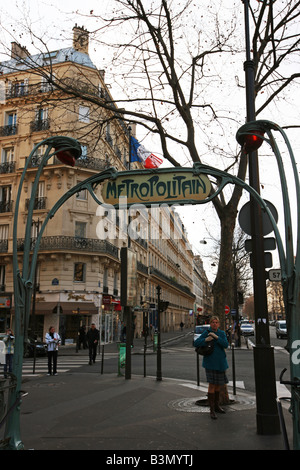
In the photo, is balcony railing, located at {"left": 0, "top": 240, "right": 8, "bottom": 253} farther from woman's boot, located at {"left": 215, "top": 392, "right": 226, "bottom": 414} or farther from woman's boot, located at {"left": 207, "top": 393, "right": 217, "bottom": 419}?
woman's boot, located at {"left": 207, "top": 393, "right": 217, "bottom": 419}

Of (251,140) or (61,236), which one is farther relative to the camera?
(61,236)

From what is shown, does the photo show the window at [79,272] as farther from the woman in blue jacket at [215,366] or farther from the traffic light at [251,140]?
the traffic light at [251,140]

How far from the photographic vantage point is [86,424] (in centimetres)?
657

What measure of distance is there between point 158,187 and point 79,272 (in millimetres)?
26213

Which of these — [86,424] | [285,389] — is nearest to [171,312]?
[285,389]

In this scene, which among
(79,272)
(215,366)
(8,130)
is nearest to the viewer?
(215,366)

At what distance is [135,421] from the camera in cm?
670

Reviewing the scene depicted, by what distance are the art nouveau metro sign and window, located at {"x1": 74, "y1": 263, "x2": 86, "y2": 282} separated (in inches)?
1009

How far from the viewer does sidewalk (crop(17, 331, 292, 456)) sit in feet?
17.5

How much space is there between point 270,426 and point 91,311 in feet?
84.0

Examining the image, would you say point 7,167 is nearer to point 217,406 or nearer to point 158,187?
point 158,187

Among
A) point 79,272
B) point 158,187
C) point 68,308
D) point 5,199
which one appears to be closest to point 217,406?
point 158,187

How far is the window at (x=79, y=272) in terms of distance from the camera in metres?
31.5
